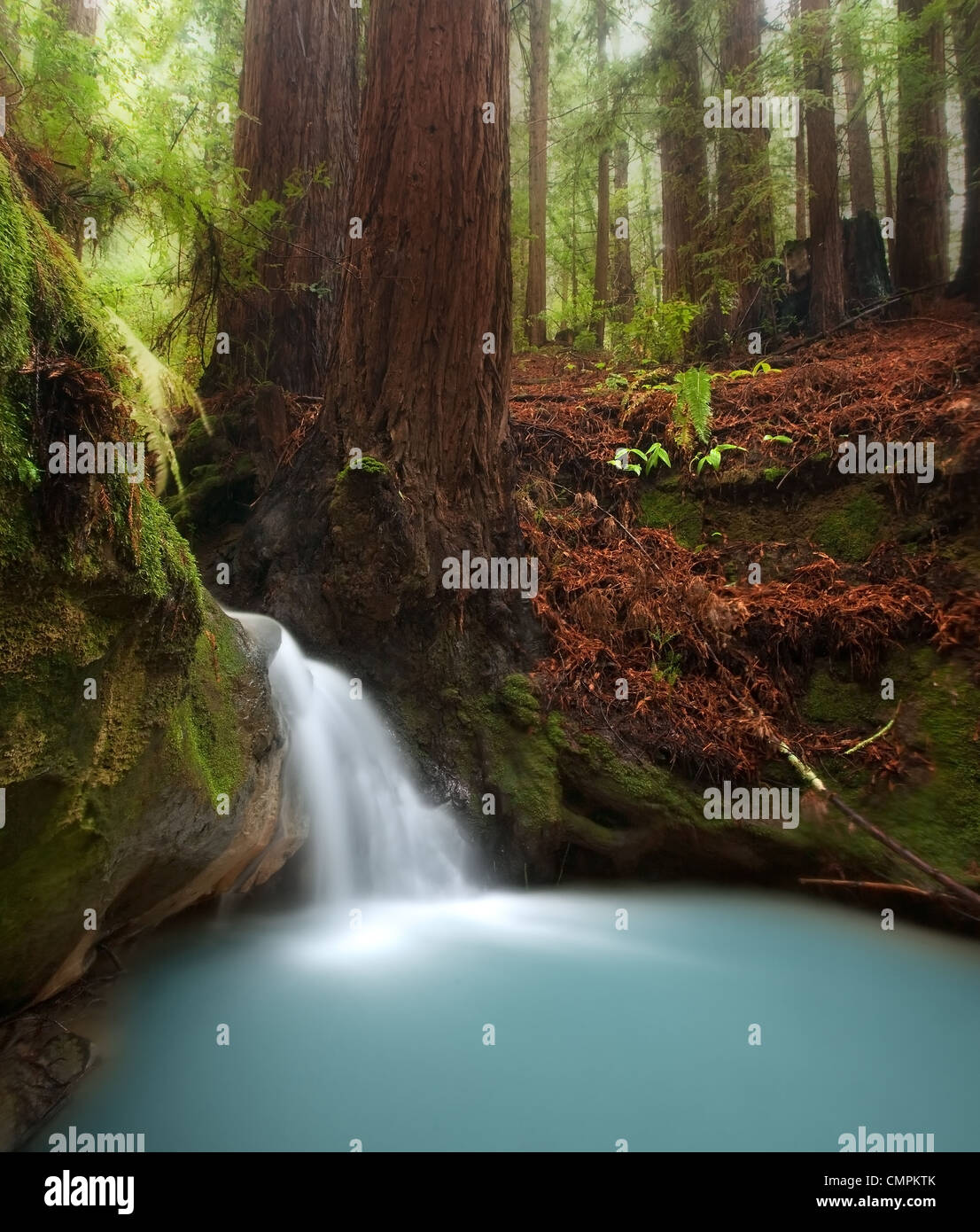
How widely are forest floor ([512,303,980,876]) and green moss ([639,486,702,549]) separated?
2cm

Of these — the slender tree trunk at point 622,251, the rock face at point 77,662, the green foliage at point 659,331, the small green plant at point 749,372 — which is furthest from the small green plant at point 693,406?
the slender tree trunk at point 622,251

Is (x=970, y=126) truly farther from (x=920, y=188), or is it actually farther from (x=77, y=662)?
(x=77, y=662)

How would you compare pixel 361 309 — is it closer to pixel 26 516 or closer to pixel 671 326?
pixel 26 516

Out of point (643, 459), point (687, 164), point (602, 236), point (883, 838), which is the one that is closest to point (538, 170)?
point (602, 236)

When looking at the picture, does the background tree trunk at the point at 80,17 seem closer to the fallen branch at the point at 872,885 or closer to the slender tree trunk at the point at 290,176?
the slender tree trunk at the point at 290,176

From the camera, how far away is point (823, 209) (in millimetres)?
8250

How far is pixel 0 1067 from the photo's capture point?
247cm

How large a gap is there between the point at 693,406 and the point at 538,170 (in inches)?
414

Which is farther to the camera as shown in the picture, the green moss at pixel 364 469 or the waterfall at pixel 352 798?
the green moss at pixel 364 469

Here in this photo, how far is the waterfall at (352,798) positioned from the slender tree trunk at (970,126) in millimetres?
7836

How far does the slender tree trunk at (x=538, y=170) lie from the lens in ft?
42.7

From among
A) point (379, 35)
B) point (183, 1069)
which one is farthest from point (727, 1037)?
point (379, 35)

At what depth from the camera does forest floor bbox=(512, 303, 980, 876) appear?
14.9 ft

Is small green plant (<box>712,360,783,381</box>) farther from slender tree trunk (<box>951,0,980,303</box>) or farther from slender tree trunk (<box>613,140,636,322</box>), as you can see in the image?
slender tree trunk (<box>613,140,636,322</box>)
